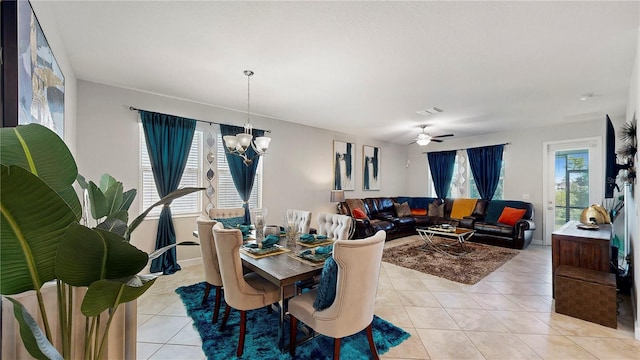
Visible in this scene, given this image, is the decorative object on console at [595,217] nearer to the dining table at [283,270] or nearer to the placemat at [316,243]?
the placemat at [316,243]

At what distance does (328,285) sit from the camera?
65.9 inches

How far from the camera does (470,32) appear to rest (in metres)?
2.17

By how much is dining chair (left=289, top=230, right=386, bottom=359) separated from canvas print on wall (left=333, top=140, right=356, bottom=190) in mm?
4409

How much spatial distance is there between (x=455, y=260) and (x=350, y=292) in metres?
3.47

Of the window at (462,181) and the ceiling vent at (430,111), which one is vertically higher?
the ceiling vent at (430,111)

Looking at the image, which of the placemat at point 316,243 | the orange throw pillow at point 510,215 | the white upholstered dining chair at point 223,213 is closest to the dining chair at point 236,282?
the placemat at point 316,243

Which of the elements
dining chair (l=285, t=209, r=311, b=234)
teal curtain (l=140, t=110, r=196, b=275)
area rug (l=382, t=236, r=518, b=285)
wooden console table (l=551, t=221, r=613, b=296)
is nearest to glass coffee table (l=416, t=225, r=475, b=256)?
area rug (l=382, t=236, r=518, b=285)

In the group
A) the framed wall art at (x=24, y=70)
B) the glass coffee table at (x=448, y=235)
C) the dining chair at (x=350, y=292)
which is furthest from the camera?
the glass coffee table at (x=448, y=235)

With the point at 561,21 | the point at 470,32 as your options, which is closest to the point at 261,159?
the point at 470,32

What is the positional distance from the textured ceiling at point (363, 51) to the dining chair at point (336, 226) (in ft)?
5.49

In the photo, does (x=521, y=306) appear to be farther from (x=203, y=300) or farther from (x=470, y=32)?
(x=203, y=300)

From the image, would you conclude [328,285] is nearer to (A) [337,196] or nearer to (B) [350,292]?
(B) [350,292]

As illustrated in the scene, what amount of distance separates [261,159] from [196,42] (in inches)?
104

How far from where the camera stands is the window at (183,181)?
371 cm
